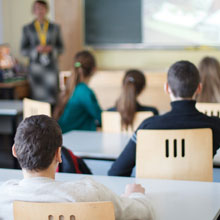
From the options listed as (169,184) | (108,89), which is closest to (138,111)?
(169,184)

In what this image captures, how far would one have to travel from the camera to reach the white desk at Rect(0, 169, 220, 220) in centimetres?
184

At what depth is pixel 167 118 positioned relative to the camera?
258cm

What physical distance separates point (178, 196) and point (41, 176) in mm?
659

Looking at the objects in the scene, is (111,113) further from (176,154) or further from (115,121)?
(176,154)

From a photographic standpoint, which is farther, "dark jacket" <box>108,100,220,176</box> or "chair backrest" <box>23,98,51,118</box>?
"chair backrest" <box>23,98,51,118</box>

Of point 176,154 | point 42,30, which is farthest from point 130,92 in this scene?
point 42,30

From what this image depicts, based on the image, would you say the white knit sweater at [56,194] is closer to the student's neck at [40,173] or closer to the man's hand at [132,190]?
the student's neck at [40,173]

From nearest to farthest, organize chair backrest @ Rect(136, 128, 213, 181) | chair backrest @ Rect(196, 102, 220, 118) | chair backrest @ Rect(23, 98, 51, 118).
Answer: chair backrest @ Rect(136, 128, 213, 181) < chair backrest @ Rect(196, 102, 220, 118) < chair backrest @ Rect(23, 98, 51, 118)

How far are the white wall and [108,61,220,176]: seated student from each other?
16.8ft

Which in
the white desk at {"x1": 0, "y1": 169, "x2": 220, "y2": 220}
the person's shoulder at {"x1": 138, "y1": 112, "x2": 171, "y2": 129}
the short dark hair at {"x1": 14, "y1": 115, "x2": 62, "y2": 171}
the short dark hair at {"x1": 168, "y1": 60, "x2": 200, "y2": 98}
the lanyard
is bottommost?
the white desk at {"x1": 0, "y1": 169, "x2": 220, "y2": 220}

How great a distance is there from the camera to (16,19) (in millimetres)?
7535

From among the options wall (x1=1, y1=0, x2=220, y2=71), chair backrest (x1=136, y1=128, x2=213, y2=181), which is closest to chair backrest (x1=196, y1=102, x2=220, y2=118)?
chair backrest (x1=136, y1=128, x2=213, y2=181)

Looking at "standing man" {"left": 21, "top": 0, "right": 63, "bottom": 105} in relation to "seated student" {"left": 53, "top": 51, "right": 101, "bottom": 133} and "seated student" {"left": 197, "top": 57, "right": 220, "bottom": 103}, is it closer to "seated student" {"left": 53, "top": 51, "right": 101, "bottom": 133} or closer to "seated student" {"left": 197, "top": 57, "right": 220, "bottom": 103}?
"seated student" {"left": 53, "top": 51, "right": 101, "bottom": 133}

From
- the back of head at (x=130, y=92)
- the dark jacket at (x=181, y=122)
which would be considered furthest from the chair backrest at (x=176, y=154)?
the back of head at (x=130, y=92)
